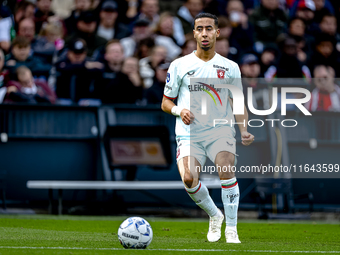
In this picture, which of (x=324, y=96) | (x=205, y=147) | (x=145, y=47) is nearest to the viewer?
(x=205, y=147)

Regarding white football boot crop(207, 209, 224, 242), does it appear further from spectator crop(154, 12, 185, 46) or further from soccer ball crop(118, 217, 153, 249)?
spectator crop(154, 12, 185, 46)

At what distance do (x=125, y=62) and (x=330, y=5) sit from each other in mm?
6394

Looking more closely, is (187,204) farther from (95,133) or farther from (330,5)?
(330,5)

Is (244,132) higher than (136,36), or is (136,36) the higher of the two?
(136,36)

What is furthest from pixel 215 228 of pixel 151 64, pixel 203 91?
pixel 151 64

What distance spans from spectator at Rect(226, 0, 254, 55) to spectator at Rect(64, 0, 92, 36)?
3.33 m

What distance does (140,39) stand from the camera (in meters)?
13.1

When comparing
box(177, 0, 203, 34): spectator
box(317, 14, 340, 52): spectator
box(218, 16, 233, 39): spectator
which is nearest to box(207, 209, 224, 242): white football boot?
box(218, 16, 233, 39): spectator

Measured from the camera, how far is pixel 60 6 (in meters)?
14.1

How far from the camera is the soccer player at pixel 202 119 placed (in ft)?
22.6

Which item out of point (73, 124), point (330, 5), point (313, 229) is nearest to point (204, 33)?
point (313, 229)

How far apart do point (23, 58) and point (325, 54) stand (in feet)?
22.0

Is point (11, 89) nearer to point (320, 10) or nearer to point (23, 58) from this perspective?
point (23, 58)

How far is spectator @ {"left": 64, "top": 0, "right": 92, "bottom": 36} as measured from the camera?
13.5m
